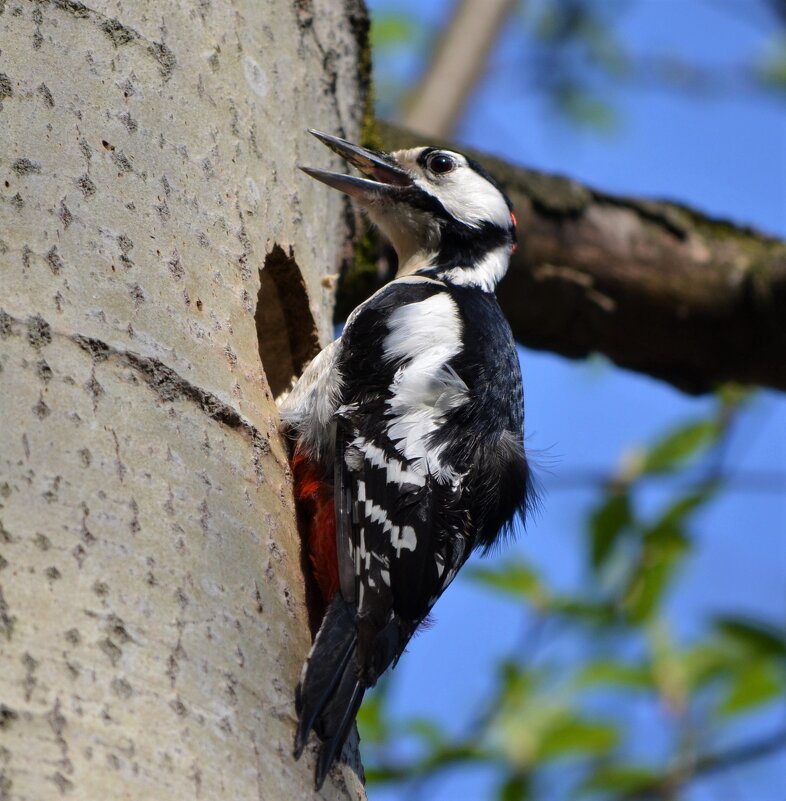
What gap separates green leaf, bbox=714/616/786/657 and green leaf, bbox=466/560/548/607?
0.82m

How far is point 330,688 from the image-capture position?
1.78 meters

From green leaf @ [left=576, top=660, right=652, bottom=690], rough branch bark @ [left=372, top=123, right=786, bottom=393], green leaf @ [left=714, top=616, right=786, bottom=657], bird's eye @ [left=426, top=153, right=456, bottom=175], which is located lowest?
green leaf @ [left=576, top=660, right=652, bottom=690]

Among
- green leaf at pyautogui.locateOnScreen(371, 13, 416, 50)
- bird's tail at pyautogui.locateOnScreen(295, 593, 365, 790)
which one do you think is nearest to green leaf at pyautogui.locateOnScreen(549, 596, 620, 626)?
bird's tail at pyautogui.locateOnScreen(295, 593, 365, 790)

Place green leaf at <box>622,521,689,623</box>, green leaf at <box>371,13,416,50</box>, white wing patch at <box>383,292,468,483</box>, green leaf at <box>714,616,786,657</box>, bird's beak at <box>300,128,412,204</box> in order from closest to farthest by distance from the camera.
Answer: white wing patch at <box>383,292,468,483</box> → bird's beak at <box>300,128,412,204</box> → green leaf at <box>714,616,786,657</box> → green leaf at <box>622,521,689,623</box> → green leaf at <box>371,13,416,50</box>

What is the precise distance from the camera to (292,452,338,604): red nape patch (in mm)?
2094

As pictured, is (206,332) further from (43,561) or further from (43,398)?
(43,561)

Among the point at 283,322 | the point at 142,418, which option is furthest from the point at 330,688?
the point at 283,322

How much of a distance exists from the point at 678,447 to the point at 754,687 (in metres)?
0.86

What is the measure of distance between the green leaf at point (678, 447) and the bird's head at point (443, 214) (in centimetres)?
96

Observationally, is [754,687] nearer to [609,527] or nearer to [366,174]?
[609,527]

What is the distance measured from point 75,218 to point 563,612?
2.43m

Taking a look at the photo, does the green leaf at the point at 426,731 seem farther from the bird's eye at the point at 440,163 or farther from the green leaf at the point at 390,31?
the green leaf at the point at 390,31

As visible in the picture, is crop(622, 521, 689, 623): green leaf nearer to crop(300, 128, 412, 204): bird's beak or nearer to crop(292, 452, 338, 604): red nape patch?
crop(300, 128, 412, 204): bird's beak

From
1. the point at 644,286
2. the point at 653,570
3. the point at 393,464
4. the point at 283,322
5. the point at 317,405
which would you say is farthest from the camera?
the point at 644,286
